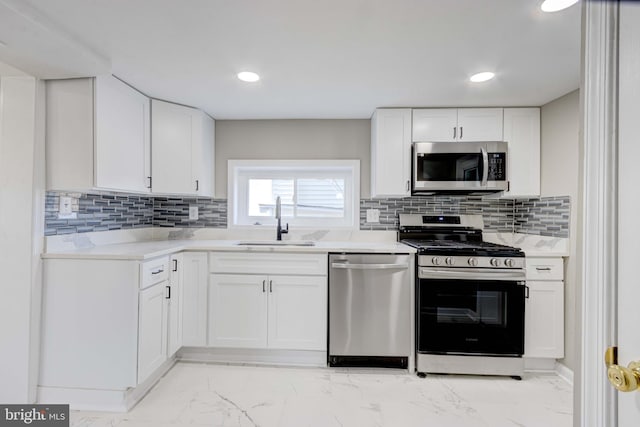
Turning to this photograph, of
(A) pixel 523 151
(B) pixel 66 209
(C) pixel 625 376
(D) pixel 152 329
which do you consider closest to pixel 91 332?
(D) pixel 152 329

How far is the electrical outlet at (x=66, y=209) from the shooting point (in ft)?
6.79

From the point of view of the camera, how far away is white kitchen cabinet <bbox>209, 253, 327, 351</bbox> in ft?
7.91

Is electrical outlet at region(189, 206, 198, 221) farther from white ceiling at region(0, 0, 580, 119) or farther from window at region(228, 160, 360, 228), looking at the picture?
white ceiling at region(0, 0, 580, 119)

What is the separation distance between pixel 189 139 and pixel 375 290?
1989mm

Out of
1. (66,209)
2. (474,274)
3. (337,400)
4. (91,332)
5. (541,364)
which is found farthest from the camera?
(541,364)

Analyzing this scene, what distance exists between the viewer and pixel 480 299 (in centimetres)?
228

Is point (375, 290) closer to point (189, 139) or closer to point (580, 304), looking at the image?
point (580, 304)

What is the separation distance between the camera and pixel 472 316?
228 centimetres

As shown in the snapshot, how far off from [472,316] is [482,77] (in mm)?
1661

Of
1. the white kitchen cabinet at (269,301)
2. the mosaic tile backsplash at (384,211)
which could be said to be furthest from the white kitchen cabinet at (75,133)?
the white kitchen cabinet at (269,301)

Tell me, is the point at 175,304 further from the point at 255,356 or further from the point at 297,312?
the point at 297,312

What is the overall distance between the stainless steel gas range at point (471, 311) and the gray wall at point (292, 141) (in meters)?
1.05

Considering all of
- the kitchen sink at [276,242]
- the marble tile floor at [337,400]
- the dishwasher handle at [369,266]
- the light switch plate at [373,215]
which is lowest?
the marble tile floor at [337,400]

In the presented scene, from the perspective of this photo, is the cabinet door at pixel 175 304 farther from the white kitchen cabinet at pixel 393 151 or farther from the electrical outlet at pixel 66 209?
the white kitchen cabinet at pixel 393 151
